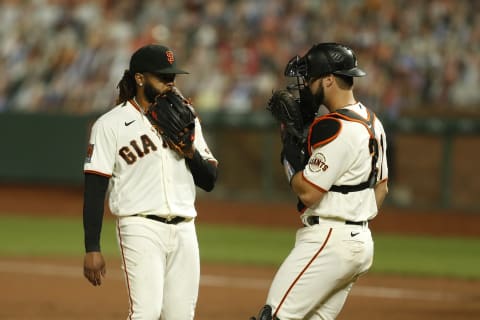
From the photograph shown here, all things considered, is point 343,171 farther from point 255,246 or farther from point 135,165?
point 255,246

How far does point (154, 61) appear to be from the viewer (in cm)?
533

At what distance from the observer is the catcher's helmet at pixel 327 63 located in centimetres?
510

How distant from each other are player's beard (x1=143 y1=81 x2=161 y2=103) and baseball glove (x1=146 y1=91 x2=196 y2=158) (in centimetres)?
9

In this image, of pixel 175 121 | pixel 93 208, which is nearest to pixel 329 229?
pixel 175 121

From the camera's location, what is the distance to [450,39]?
16.5m

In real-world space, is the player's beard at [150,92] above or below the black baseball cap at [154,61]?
below

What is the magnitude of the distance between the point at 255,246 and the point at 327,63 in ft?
30.1

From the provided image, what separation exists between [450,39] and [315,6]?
289 centimetres

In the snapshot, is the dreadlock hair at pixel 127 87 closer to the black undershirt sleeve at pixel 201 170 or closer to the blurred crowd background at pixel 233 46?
the black undershirt sleeve at pixel 201 170

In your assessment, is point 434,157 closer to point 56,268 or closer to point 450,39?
point 450,39

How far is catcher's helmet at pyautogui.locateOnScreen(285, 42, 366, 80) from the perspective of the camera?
16.7ft

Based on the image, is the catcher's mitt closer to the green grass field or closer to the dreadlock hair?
the dreadlock hair

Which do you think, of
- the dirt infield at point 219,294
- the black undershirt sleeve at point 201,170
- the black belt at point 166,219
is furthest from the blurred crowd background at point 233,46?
the black belt at point 166,219

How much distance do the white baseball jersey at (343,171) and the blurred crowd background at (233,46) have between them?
36.9 ft
